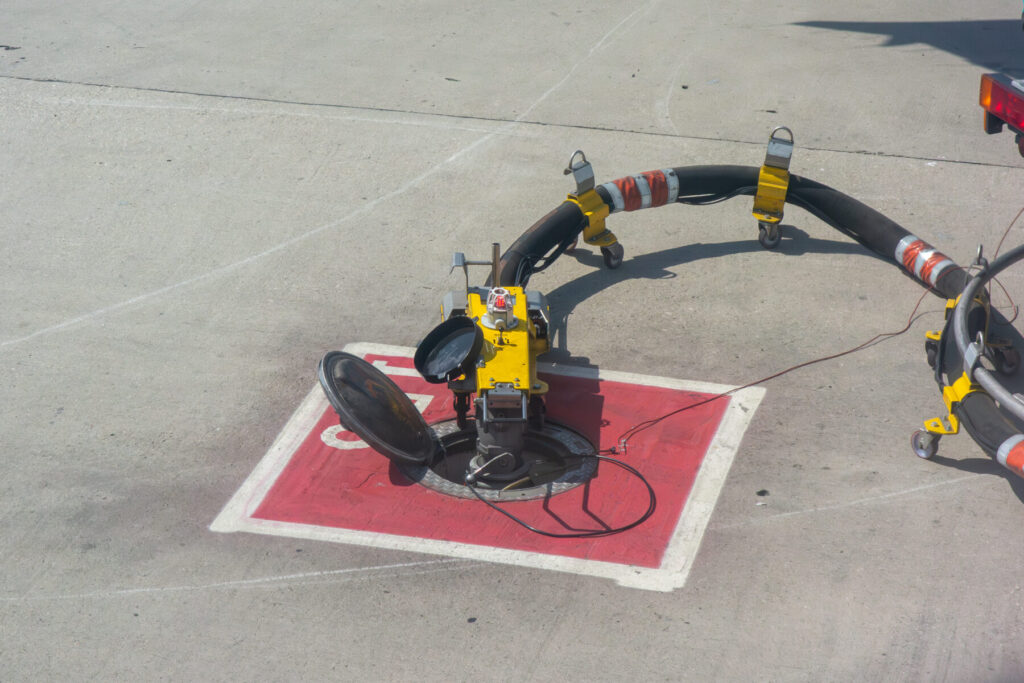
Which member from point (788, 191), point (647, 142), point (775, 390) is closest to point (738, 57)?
point (647, 142)

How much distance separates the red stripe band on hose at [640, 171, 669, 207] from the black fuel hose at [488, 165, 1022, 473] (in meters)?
0.01

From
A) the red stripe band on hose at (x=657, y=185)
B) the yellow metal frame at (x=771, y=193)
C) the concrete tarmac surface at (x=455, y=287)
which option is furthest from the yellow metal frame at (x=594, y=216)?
the yellow metal frame at (x=771, y=193)

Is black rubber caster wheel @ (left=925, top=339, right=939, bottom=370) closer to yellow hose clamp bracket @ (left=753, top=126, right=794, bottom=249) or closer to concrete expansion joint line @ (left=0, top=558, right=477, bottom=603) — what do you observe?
yellow hose clamp bracket @ (left=753, top=126, right=794, bottom=249)

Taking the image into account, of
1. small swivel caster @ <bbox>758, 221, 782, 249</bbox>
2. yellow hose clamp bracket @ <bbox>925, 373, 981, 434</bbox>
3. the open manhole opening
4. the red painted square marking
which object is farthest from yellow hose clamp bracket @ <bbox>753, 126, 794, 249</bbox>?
the open manhole opening

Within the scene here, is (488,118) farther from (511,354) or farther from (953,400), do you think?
(953,400)

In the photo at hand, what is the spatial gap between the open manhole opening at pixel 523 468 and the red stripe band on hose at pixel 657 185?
10.5ft

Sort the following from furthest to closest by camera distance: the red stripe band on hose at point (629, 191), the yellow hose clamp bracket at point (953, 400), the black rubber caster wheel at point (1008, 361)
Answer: the red stripe band on hose at point (629, 191) → the black rubber caster wheel at point (1008, 361) → the yellow hose clamp bracket at point (953, 400)

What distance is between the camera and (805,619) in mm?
6332

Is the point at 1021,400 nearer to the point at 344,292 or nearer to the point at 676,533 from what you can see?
the point at 676,533

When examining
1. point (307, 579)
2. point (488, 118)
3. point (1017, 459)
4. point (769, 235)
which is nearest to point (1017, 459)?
point (1017, 459)

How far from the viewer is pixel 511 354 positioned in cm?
741

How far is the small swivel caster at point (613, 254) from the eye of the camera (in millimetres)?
10023

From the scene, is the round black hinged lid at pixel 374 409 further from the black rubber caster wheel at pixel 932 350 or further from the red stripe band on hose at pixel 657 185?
the black rubber caster wheel at pixel 932 350

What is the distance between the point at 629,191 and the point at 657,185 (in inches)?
12.1
